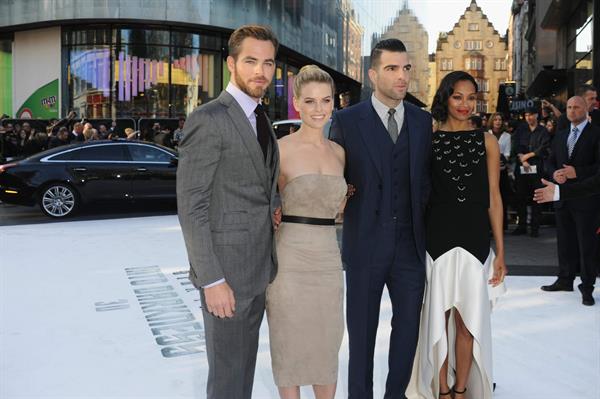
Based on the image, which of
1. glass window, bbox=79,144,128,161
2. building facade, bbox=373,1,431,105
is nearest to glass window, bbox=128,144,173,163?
glass window, bbox=79,144,128,161

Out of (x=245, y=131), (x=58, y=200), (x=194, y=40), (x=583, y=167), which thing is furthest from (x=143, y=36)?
(x=245, y=131)

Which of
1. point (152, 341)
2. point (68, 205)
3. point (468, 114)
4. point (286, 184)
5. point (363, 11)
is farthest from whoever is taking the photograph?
point (363, 11)

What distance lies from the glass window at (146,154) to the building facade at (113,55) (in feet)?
49.6

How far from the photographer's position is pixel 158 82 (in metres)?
28.3

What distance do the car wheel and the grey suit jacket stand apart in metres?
10.6

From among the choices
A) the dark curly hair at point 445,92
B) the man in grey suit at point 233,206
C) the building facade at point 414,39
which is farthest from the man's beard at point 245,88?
the building facade at point 414,39

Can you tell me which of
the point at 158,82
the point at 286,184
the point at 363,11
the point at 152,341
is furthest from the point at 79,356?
the point at 363,11

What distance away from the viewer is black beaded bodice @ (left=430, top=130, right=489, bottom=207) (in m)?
3.36

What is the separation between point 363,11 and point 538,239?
44.5 m

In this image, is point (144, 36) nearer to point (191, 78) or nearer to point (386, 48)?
point (191, 78)

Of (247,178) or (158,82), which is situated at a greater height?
(158,82)

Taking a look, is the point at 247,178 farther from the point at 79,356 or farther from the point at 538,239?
the point at 538,239

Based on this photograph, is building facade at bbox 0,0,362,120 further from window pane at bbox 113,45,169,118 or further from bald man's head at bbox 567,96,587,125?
bald man's head at bbox 567,96,587,125

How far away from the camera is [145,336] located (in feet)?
16.4
